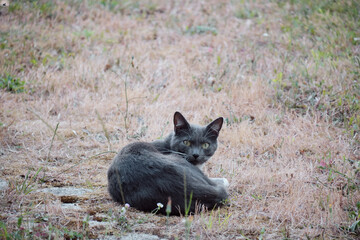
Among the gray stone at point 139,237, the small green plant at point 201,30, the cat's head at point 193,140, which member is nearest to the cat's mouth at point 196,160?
the cat's head at point 193,140

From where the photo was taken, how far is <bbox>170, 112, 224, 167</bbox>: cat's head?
3998mm

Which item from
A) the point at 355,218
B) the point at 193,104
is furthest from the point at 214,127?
the point at 193,104

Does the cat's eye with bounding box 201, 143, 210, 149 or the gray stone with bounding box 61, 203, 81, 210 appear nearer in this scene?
the gray stone with bounding box 61, 203, 81, 210

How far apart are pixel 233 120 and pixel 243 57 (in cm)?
Answer: 231

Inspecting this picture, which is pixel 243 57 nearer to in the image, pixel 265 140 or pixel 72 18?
pixel 265 140

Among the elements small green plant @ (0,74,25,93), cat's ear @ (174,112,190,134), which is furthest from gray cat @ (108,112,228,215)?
small green plant @ (0,74,25,93)

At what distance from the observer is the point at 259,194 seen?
375cm

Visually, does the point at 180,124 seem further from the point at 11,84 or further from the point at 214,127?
the point at 11,84

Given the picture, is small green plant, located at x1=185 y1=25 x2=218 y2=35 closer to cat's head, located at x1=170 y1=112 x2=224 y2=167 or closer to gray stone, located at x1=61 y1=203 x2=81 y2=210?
cat's head, located at x1=170 y1=112 x2=224 y2=167

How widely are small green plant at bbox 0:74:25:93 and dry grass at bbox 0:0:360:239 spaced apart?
0.06 m

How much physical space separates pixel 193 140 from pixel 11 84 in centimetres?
402

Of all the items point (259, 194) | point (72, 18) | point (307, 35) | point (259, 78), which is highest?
point (72, 18)

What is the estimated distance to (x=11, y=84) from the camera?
6.37 meters

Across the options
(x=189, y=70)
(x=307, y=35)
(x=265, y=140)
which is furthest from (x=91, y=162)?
(x=307, y=35)
